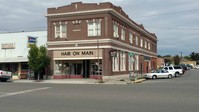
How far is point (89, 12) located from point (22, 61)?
1277cm

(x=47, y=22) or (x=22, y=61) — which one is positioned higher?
(x=47, y=22)

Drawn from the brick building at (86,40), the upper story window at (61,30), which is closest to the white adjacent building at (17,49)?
the upper story window at (61,30)

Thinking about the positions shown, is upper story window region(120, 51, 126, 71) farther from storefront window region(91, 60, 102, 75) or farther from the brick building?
storefront window region(91, 60, 102, 75)

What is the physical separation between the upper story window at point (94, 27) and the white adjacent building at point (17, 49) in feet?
27.8

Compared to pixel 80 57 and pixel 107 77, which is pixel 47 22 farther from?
pixel 107 77

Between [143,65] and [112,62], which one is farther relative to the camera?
[143,65]

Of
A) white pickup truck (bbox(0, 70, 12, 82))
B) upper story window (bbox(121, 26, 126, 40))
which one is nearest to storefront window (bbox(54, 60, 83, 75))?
white pickup truck (bbox(0, 70, 12, 82))

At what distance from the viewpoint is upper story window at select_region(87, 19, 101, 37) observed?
4116 centimetres

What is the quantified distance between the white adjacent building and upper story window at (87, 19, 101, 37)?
8462 millimetres

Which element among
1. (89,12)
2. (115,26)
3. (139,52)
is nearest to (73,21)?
(89,12)

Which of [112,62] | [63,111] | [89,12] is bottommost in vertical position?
[63,111]

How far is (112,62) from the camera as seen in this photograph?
138 feet

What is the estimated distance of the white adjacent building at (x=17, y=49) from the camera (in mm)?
46656

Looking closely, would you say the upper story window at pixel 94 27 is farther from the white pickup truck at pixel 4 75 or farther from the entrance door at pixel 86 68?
the white pickup truck at pixel 4 75
